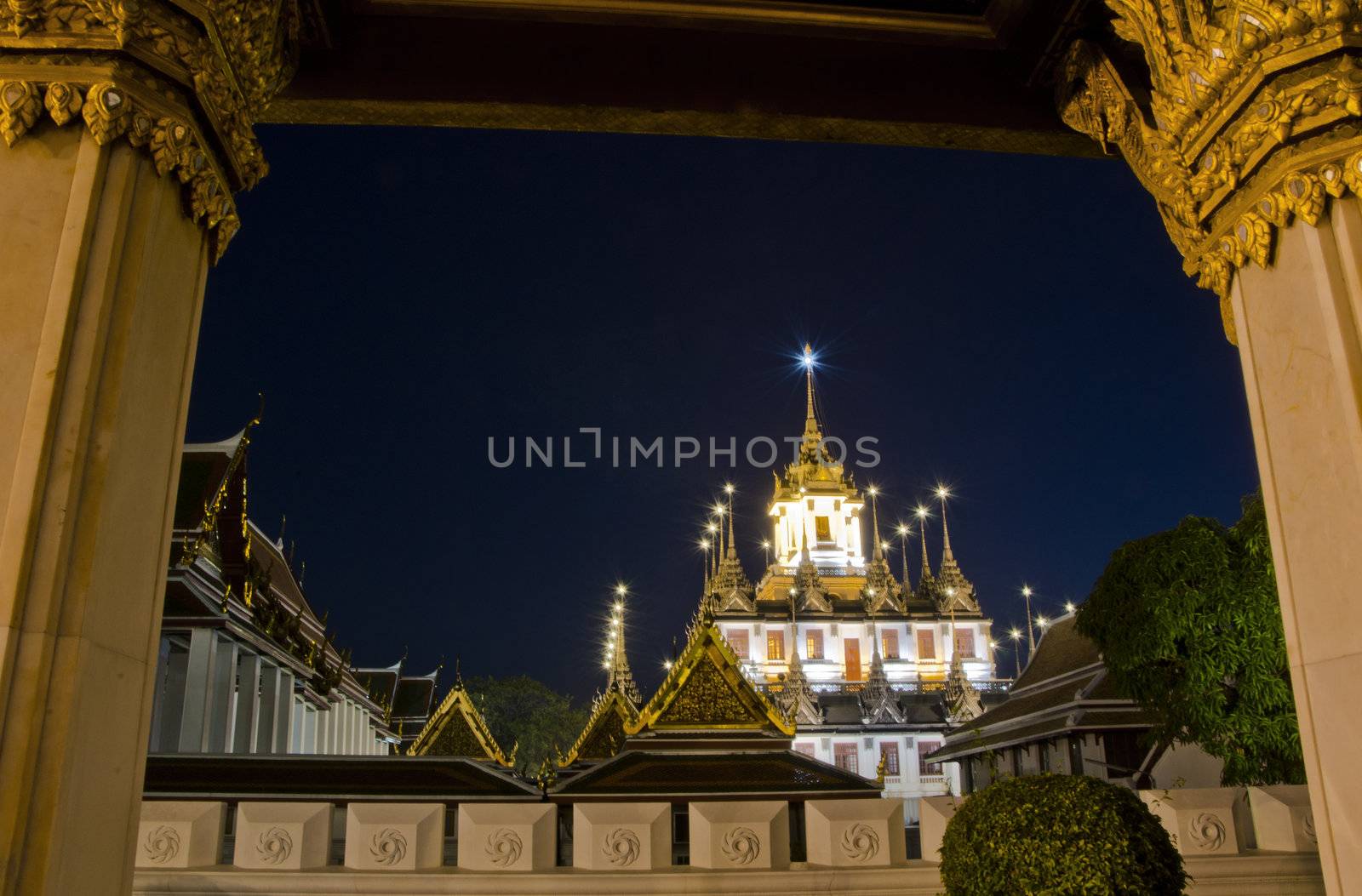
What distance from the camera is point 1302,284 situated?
143 inches

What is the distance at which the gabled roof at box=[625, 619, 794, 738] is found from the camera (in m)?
8.57

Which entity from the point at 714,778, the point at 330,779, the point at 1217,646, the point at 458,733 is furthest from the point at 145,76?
the point at 1217,646

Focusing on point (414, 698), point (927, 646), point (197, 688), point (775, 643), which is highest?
point (775, 643)

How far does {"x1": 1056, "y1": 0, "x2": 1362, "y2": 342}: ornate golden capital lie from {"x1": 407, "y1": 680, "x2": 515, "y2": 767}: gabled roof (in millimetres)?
12016

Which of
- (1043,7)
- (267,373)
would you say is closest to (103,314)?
(1043,7)

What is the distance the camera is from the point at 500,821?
5.28m

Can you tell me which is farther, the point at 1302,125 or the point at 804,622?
the point at 804,622

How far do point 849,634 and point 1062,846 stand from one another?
211 feet

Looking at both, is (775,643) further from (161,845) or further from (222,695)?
(161,845)

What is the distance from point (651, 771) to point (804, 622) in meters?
59.7

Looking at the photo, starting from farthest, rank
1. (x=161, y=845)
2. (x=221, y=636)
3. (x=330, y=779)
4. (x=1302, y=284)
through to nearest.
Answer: (x=221, y=636)
(x=330, y=779)
(x=161, y=845)
(x=1302, y=284)

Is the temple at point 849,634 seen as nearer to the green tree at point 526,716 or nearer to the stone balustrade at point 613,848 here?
the green tree at point 526,716

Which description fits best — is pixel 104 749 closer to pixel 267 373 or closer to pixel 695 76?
pixel 695 76

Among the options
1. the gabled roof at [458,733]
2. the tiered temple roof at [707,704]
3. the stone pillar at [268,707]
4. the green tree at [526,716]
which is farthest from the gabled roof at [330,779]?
the green tree at [526,716]
